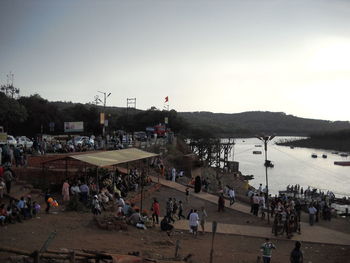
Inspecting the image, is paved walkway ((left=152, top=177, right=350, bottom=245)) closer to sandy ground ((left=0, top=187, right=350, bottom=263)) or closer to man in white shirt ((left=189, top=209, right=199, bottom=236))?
sandy ground ((left=0, top=187, right=350, bottom=263))

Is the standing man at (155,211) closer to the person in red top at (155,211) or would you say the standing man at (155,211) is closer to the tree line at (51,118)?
the person in red top at (155,211)

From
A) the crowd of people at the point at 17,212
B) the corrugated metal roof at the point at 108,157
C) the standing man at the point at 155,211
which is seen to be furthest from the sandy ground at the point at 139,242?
the corrugated metal roof at the point at 108,157

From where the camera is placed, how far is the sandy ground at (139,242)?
1255 cm

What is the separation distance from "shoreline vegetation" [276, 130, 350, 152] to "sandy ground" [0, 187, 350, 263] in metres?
153

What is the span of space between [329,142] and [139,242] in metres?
169

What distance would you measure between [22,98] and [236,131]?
13024cm

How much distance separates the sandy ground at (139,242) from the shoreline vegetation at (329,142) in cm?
15272

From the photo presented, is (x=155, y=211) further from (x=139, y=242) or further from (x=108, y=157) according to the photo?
(x=108, y=157)

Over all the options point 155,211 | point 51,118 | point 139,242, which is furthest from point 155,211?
point 51,118

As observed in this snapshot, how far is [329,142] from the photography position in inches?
6604

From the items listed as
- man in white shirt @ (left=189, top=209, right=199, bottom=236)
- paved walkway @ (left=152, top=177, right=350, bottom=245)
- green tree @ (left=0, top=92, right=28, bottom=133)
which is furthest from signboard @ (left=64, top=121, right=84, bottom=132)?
man in white shirt @ (left=189, top=209, right=199, bottom=236)

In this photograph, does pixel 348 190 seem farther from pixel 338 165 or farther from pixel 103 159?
pixel 103 159

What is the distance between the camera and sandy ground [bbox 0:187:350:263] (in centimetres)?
1255

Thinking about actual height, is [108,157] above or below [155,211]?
above
